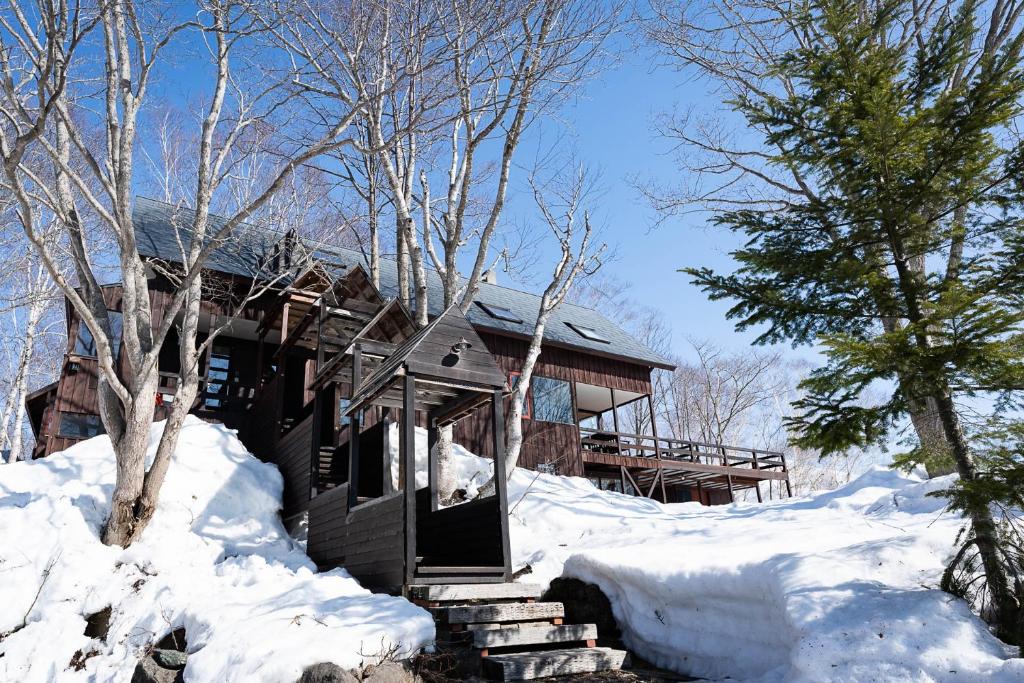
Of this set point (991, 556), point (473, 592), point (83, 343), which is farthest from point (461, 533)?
point (83, 343)

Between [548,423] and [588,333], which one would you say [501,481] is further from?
[588,333]

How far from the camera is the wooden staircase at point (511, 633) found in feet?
17.3

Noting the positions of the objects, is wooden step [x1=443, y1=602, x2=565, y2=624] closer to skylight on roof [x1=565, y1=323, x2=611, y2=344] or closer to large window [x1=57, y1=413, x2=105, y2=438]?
large window [x1=57, y1=413, x2=105, y2=438]

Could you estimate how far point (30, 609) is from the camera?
6.76 meters

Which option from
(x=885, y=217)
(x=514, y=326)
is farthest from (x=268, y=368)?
(x=885, y=217)

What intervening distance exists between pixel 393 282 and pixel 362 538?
11174mm

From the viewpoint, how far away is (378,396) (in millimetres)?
7461

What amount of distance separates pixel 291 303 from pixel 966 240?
10.3m

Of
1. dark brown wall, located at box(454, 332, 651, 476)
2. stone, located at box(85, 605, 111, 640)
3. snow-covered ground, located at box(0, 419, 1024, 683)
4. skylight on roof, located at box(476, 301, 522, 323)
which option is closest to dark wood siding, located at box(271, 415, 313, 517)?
snow-covered ground, located at box(0, 419, 1024, 683)

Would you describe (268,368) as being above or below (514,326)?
below

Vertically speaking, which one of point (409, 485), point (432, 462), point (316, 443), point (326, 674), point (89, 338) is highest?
point (89, 338)

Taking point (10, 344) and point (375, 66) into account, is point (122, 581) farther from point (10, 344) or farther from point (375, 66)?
point (10, 344)

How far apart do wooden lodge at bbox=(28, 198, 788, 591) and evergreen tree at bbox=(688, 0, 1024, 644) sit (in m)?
3.24

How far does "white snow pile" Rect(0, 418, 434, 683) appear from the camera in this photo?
517 centimetres
